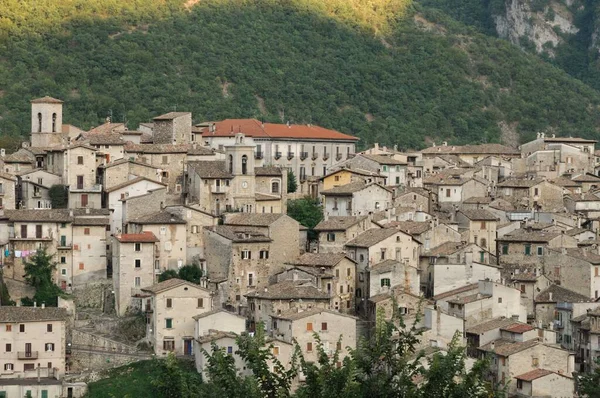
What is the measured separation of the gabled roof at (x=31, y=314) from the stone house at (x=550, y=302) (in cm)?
2071

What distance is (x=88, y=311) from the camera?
6512 cm

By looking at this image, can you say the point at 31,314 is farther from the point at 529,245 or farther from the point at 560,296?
the point at 529,245

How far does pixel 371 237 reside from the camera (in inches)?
2719

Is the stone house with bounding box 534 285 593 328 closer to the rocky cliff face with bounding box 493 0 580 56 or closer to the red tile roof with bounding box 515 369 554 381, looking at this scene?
the red tile roof with bounding box 515 369 554 381

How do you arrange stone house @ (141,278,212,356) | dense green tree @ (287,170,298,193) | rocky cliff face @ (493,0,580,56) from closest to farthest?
stone house @ (141,278,212,356) < dense green tree @ (287,170,298,193) < rocky cliff face @ (493,0,580,56)

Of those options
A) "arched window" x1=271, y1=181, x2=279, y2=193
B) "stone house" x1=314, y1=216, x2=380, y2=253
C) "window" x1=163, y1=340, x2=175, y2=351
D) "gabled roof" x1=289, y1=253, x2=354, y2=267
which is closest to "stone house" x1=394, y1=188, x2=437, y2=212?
"arched window" x1=271, y1=181, x2=279, y2=193

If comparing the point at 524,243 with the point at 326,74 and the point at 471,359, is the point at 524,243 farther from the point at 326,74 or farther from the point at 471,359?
the point at 326,74

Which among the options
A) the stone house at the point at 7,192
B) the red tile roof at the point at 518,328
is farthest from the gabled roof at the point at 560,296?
the stone house at the point at 7,192

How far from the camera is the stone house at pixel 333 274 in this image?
6594 cm

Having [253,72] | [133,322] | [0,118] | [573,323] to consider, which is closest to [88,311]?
[133,322]

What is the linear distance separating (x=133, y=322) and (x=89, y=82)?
4576 centimetres

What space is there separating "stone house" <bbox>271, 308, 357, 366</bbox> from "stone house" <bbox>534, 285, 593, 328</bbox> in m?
10.8

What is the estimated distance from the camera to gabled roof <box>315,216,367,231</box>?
230 feet

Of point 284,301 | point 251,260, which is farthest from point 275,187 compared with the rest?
point 284,301
